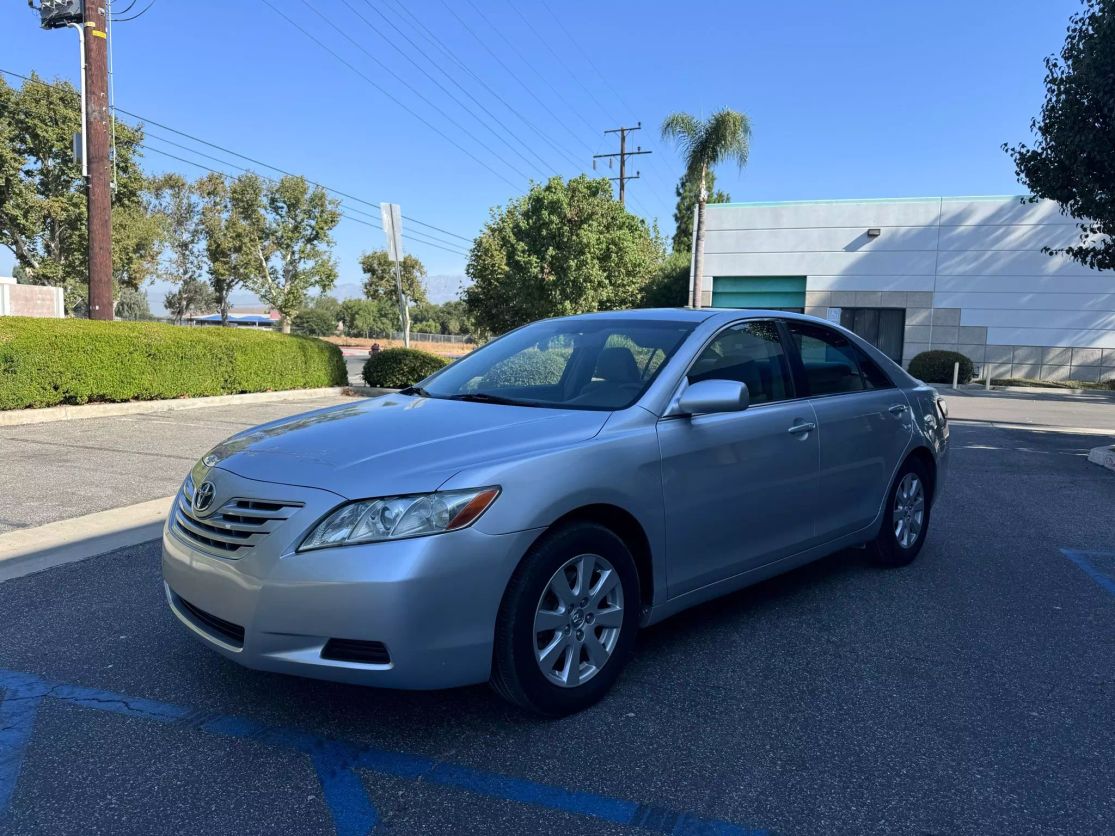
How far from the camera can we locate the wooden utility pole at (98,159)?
562 inches

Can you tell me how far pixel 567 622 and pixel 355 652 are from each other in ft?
2.65

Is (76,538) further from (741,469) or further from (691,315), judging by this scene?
(741,469)

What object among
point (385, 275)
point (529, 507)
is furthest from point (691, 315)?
point (385, 275)

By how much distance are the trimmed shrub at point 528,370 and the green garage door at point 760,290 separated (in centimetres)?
3188

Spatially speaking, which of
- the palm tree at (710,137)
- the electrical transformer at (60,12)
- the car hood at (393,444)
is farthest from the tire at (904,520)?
the palm tree at (710,137)

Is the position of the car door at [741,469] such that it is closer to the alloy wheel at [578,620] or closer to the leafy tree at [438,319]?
the alloy wheel at [578,620]

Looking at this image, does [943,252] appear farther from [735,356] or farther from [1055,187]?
[735,356]

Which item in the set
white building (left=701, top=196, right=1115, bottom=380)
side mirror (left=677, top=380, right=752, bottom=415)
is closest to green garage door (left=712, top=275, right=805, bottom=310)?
white building (left=701, top=196, right=1115, bottom=380)

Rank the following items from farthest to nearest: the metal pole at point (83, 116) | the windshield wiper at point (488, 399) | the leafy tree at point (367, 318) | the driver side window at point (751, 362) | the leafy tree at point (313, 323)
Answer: the leafy tree at point (367, 318) < the leafy tree at point (313, 323) < the metal pole at point (83, 116) < the driver side window at point (751, 362) < the windshield wiper at point (488, 399)

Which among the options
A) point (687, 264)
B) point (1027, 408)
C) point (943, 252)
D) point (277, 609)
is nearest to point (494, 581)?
point (277, 609)

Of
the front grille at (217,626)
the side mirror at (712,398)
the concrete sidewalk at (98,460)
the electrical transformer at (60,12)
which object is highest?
the electrical transformer at (60,12)

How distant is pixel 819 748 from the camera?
119 inches

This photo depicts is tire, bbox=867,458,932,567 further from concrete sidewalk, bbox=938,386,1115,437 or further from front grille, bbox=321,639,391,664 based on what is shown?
concrete sidewalk, bbox=938,386,1115,437

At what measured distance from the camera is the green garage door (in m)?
35.2
